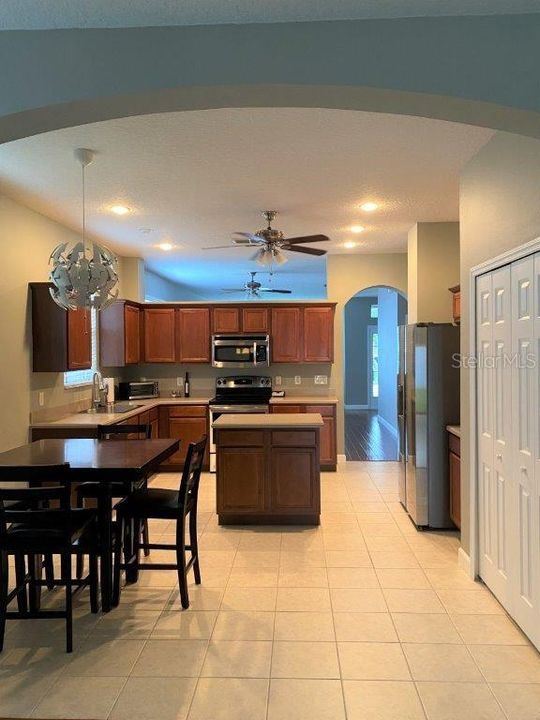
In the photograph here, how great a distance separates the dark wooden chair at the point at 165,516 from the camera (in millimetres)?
3150

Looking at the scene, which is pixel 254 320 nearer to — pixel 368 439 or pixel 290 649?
pixel 368 439

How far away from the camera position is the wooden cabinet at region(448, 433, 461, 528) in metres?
4.14

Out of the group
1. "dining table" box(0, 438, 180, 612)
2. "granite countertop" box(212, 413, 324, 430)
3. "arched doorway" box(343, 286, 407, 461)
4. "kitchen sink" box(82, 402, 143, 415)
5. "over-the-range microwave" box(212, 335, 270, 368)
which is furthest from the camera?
"arched doorway" box(343, 286, 407, 461)

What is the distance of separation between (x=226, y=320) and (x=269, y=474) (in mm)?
3102

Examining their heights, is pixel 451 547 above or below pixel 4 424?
below

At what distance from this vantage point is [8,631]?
287 centimetres

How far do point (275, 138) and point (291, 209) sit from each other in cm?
162

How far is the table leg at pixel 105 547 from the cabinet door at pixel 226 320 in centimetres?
430

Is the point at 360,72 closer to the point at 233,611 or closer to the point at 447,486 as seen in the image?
the point at 233,611

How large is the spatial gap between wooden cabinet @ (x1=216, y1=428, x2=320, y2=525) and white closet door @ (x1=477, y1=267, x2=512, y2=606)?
154cm

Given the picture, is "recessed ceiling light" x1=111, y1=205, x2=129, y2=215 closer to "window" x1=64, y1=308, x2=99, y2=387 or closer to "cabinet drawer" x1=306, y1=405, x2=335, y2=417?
"window" x1=64, y1=308, x2=99, y2=387

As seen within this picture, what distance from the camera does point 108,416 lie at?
210 inches

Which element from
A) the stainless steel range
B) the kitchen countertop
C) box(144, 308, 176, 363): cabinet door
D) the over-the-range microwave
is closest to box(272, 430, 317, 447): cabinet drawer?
the kitchen countertop

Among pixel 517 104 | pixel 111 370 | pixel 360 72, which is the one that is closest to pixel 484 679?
pixel 517 104
